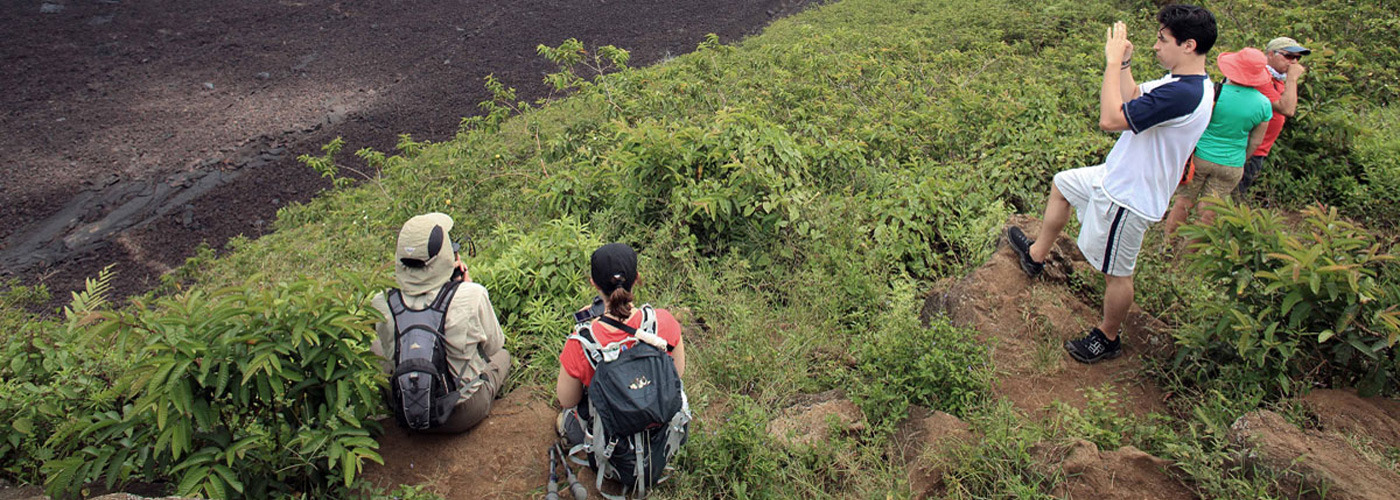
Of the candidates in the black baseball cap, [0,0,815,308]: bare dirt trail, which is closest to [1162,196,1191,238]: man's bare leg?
the black baseball cap

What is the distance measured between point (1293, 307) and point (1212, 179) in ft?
5.26

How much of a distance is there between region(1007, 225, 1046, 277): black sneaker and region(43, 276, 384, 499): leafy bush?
3.47 m

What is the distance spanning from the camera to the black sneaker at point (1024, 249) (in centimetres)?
461

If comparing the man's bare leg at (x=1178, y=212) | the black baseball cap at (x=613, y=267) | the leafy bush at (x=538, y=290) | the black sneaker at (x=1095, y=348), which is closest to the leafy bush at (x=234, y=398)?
the black baseball cap at (x=613, y=267)

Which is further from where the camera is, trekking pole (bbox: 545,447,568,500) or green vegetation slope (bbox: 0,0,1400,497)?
trekking pole (bbox: 545,447,568,500)

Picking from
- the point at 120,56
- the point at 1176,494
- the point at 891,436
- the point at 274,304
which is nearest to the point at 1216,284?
the point at 1176,494

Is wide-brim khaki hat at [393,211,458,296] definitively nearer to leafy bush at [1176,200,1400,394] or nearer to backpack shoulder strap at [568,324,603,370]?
backpack shoulder strap at [568,324,603,370]

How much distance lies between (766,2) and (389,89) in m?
7.78

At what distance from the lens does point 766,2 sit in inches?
642

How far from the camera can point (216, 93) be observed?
11.5m

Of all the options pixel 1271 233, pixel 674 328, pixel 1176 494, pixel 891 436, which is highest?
pixel 1271 233

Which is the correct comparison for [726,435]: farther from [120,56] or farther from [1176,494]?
[120,56]

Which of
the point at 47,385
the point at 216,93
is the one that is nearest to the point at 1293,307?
the point at 47,385

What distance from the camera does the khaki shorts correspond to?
→ 4.84 metres
